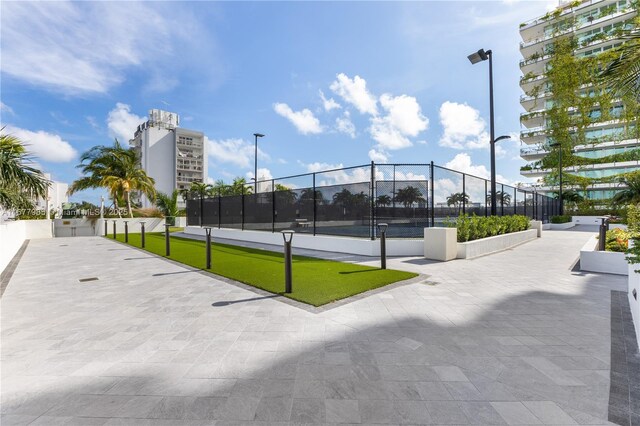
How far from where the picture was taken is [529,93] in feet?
151

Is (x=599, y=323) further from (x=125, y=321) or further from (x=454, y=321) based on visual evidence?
(x=125, y=321)

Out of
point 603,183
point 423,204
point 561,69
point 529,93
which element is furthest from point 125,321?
point 529,93

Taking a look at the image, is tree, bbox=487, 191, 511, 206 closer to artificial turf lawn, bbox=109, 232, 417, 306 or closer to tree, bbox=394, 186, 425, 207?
tree, bbox=394, 186, 425, 207

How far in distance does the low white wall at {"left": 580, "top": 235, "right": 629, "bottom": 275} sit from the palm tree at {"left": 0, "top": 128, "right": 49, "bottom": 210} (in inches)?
646

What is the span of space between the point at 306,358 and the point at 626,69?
805 centimetres

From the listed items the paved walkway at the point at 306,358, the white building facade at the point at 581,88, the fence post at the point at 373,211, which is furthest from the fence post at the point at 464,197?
the white building facade at the point at 581,88

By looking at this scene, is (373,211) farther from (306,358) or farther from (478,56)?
(306,358)

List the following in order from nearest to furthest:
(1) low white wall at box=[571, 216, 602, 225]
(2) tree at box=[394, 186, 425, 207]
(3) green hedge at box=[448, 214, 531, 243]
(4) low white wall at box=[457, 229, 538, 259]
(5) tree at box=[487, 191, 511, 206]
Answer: (4) low white wall at box=[457, 229, 538, 259] → (3) green hedge at box=[448, 214, 531, 243] → (2) tree at box=[394, 186, 425, 207] → (5) tree at box=[487, 191, 511, 206] → (1) low white wall at box=[571, 216, 602, 225]

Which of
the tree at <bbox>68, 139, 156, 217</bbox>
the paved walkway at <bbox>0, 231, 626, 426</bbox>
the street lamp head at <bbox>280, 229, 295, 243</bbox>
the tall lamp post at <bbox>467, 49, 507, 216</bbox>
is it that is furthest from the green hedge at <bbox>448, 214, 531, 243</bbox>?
the tree at <bbox>68, 139, 156, 217</bbox>

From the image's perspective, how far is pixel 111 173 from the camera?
84.2 feet

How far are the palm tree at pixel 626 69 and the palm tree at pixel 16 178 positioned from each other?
15031 millimetres

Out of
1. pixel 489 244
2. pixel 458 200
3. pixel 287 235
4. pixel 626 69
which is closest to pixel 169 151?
pixel 458 200

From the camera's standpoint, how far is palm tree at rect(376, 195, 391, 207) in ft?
35.3

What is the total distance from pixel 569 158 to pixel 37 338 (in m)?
56.4
